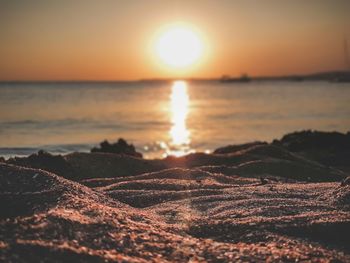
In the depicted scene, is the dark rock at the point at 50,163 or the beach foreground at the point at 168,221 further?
the dark rock at the point at 50,163

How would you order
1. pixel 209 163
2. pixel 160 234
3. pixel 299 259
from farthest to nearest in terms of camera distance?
pixel 209 163 < pixel 160 234 < pixel 299 259

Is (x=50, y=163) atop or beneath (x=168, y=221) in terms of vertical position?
atop

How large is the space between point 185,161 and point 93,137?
14.3m

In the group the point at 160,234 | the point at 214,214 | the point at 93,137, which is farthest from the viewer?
the point at 93,137

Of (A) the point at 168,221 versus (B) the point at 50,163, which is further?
(B) the point at 50,163

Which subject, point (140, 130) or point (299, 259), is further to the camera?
point (140, 130)

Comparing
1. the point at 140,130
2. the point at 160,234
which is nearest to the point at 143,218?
the point at 160,234

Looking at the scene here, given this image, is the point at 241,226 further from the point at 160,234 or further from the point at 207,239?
the point at 160,234

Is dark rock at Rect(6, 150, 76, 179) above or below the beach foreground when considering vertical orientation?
above

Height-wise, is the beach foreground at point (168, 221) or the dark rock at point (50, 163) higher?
the dark rock at point (50, 163)

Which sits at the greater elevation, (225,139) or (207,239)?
(225,139)

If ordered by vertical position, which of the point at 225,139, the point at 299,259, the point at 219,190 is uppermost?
the point at 225,139

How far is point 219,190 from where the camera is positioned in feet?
20.6

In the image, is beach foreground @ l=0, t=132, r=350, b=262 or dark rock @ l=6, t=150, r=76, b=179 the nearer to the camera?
beach foreground @ l=0, t=132, r=350, b=262
